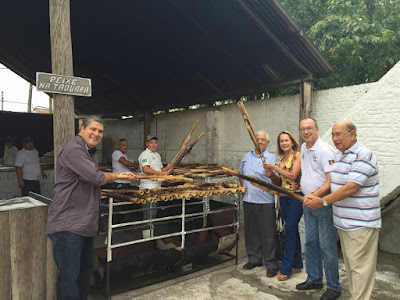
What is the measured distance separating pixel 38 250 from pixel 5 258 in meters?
0.29

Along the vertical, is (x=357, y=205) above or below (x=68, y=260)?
above

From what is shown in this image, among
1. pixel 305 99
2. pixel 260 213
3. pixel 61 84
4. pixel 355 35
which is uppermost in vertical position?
pixel 355 35

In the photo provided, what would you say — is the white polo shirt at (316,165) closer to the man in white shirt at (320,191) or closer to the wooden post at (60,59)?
the man in white shirt at (320,191)

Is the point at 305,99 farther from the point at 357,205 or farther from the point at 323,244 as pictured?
the point at 357,205

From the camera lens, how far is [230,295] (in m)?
3.66

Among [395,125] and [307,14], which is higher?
[307,14]

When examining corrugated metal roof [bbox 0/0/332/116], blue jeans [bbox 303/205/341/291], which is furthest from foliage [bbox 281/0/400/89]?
blue jeans [bbox 303/205/341/291]

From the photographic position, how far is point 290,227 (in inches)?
155

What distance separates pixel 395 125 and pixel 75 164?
3.83 m

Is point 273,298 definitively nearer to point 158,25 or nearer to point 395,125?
point 395,125

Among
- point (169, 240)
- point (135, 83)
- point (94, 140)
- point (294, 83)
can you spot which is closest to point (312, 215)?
point (169, 240)

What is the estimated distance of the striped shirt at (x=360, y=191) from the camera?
2836 millimetres

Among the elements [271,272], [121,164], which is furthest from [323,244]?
[121,164]

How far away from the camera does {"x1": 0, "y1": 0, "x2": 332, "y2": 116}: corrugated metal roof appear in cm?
547
